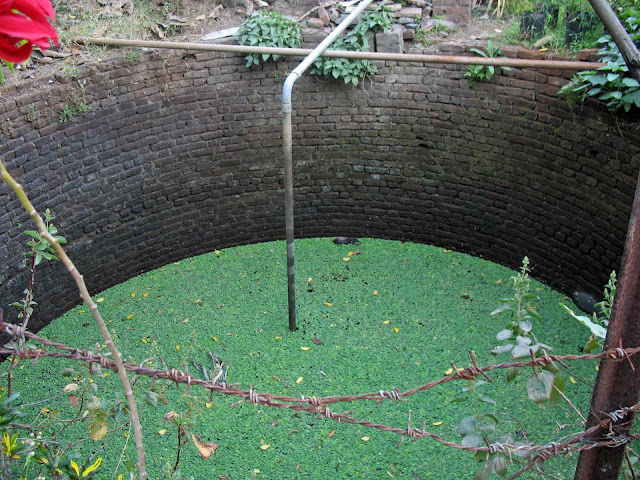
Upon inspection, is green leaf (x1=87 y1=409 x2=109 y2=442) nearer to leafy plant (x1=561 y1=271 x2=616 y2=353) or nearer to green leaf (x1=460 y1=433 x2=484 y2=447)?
green leaf (x1=460 y1=433 x2=484 y2=447)

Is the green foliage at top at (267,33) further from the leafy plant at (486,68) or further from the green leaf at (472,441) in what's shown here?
the green leaf at (472,441)

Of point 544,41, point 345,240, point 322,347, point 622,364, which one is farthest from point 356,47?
point 622,364

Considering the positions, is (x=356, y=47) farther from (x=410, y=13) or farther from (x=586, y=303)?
(x=586, y=303)

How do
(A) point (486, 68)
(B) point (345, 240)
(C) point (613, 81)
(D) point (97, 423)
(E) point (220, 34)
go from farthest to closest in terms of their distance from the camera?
1. (B) point (345, 240)
2. (E) point (220, 34)
3. (A) point (486, 68)
4. (C) point (613, 81)
5. (D) point (97, 423)

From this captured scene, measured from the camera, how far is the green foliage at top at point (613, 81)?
4004mm

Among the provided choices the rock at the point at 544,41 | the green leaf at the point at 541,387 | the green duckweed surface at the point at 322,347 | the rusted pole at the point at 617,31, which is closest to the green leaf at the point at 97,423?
the green duckweed surface at the point at 322,347

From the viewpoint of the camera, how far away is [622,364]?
1.66 m

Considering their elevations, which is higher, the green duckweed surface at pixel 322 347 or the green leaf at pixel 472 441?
the green leaf at pixel 472 441

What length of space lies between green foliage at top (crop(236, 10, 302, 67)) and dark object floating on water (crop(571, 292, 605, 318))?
112 inches

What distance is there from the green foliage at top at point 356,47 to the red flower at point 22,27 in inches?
160

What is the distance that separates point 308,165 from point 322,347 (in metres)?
1.73

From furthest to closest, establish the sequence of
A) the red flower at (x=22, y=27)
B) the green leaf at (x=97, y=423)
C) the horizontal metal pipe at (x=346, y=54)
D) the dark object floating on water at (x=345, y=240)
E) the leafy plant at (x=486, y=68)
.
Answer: the dark object floating on water at (x=345, y=240), the leafy plant at (x=486, y=68), the horizontal metal pipe at (x=346, y=54), the green leaf at (x=97, y=423), the red flower at (x=22, y=27)

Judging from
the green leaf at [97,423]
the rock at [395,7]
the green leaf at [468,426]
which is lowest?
the green leaf at [97,423]

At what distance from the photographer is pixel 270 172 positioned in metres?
5.39
